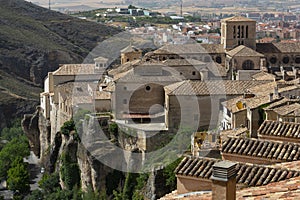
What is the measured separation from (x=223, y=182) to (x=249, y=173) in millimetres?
2325

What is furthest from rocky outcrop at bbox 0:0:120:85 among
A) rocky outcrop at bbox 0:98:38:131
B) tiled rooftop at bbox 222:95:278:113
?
tiled rooftop at bbox 222:95:278:113

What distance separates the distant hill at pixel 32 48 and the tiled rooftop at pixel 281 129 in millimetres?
38385

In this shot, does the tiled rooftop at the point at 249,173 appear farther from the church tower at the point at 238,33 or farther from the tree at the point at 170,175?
the church tower at the point at 238,33

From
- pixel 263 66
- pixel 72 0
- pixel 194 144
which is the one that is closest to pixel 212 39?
pixel 263 66

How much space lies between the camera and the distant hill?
49.9 meters

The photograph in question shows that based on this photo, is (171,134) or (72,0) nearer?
(171,134)

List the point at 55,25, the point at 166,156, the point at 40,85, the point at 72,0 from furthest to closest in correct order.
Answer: the point at 72,0
the point at 55,25
the point at 40,85
the point at 166,156

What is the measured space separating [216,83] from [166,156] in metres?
4.42

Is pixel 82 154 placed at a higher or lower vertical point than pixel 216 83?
lower

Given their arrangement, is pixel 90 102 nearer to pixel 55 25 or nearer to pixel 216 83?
pixel 216 83

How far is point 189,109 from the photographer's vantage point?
22.7 meters

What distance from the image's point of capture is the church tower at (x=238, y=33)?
36594 millimetres

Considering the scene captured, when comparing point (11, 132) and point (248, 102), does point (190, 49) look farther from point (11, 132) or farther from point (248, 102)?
point (11, 132)

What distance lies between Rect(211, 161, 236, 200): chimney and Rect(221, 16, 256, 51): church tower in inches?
1251
